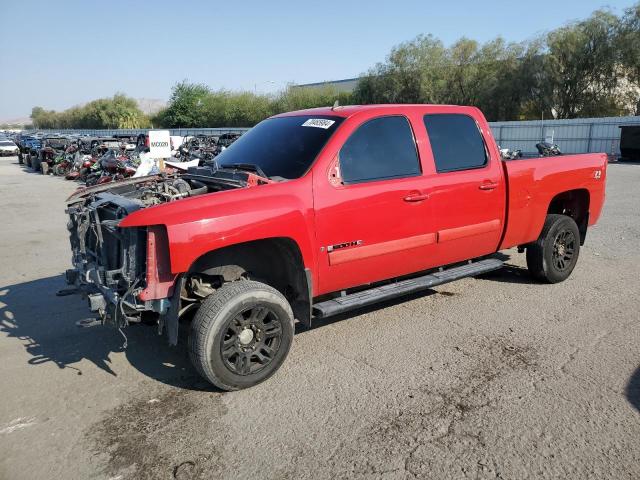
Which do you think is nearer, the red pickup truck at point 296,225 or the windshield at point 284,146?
the red pickup truck at point 296,225

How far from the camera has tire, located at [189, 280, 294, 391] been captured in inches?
135

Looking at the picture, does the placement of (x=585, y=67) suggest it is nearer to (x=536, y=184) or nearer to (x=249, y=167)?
(x=536, y=184)

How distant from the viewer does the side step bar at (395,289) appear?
158 inches

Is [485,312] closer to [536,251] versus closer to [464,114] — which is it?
[536,251]

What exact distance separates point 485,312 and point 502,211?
39.8 inches

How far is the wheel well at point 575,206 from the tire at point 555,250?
0.27 m

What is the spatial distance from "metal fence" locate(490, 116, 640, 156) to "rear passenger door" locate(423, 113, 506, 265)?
79.6 ft

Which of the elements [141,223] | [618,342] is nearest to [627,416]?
[618,342]

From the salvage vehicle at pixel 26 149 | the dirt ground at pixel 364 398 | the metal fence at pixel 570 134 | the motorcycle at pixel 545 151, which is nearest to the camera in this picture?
the dirt ground at pixel 364 398

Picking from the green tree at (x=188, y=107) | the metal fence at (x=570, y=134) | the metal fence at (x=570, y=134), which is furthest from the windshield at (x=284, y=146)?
the green tree at (x=188, y=107)

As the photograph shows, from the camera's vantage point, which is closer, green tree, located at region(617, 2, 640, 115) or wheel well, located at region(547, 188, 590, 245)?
wheel well, located at region(547, 188, 590, 245)

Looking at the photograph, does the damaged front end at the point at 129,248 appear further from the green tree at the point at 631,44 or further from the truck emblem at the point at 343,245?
the green tree at the point at 631,44

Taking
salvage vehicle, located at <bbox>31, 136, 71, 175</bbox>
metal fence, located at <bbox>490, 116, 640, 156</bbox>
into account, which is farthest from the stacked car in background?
metal fence, located at <bbox>490, 116, 640, 156</bbox>

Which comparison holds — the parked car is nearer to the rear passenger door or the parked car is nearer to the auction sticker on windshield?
the auction sticker on windshield
